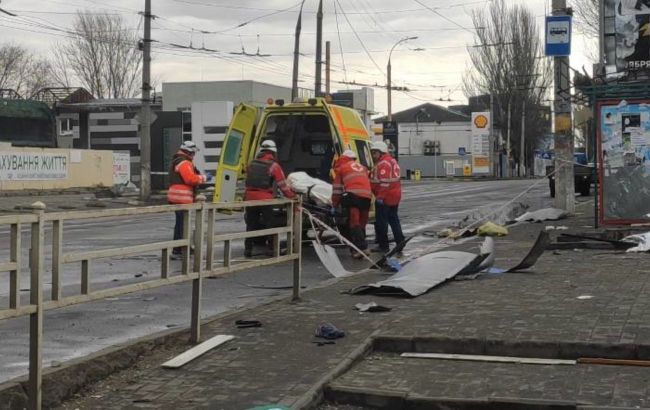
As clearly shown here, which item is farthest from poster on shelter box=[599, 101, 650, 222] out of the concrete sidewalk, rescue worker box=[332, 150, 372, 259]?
the concrete sidewalk

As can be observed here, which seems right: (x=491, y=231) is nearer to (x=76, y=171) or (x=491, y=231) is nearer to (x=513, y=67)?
(x=76, y=171)

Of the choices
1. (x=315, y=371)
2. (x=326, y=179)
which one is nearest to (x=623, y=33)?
(x=326, y=179)

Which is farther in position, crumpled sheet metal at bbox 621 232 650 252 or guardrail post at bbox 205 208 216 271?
crumpled sheet metal at bbox 621 232 650 252

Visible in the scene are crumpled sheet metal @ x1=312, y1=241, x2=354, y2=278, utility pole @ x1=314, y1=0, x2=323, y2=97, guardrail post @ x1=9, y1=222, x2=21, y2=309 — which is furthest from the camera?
utility pole @ x1=314, y1=0, x2=323, y2=97

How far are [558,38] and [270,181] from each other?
29.2ft

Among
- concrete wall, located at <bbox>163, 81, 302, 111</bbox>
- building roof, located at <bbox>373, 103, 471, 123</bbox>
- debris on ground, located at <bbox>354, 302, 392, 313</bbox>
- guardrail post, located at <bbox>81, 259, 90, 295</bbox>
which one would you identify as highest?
building roof, located at <bbox>373, 103, 471, 123</bbox>

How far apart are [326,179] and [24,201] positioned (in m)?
18.7

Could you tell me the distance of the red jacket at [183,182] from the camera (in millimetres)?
12828

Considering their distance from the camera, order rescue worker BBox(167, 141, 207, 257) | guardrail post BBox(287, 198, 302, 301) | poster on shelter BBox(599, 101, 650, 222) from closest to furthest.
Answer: guardrail post BBox(287, 198, 302, 301) < rescue worker BBox(167, 141, 207, 257) < poster on shelter BBox(599, 101, 650, 222)

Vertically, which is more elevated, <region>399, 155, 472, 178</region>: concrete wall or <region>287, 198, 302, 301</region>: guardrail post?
<region>399, 155, 472, 178</region>: concrete wall

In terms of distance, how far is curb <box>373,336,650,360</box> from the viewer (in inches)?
233

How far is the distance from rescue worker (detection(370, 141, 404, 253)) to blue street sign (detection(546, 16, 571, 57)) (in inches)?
256

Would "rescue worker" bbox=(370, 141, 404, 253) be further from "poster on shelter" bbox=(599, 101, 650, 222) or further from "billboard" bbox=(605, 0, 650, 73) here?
"billboard" bbox=(605, 0, 650, 73)

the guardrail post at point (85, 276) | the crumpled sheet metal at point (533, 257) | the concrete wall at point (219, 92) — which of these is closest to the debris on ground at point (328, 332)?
the guardrail post at point (85, 276)
